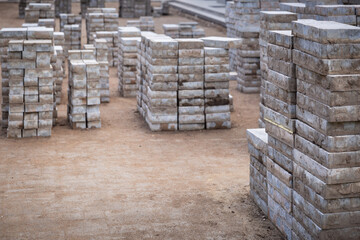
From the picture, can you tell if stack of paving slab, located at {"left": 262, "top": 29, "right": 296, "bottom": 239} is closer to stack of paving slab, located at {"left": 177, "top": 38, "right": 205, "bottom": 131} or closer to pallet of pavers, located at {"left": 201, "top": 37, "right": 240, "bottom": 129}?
stack of paving slab, located at {"left": 177, "top": 38, "right": 205, "bottom": 131}

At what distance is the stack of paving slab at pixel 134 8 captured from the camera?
4825 cm

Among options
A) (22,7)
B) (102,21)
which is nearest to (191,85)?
(102,21)

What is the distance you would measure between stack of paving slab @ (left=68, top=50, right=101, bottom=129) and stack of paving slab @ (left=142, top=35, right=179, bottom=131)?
136 cm

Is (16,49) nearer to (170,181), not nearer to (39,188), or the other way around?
(39,188)

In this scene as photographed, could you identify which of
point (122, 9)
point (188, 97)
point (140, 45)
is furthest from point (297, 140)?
point (122, 9)

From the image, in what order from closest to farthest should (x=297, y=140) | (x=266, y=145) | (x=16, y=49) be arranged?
1. (x=297, y=140)
2. (x=266, y=145)
3. (x=16, y=49)

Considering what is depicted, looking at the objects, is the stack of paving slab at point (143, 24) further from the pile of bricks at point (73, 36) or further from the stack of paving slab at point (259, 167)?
the stack of paving slab at point (259, 167)

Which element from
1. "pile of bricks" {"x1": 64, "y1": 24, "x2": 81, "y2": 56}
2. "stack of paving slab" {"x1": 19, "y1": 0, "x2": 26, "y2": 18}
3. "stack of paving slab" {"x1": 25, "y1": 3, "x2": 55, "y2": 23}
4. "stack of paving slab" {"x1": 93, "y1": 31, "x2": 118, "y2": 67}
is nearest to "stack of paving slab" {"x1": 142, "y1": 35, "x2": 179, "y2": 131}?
"stack of paving slab" {"x1": 93, "y1": 31, "x2": 118, "y2": 67}

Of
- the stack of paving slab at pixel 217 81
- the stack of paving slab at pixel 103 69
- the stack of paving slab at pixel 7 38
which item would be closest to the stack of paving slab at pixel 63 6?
the stack of paving slab at pixel 103 69

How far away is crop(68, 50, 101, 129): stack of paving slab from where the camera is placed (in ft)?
48.1

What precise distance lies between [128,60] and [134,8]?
30406mm

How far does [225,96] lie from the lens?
48.8 feet

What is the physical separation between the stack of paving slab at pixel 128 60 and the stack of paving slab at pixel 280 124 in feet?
35.5

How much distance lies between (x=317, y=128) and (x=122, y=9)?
141ft
